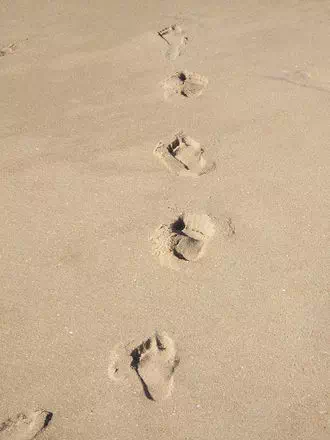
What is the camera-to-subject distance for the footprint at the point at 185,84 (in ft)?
7.70

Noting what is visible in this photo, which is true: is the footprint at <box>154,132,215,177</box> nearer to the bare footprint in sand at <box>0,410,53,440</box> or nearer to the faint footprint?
the bare footprint in sand at <box>0,410,53,440</box>

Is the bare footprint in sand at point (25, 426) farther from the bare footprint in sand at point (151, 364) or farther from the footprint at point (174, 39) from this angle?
the footprint at point (174, 39)

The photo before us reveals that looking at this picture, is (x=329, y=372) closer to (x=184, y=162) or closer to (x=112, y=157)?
(x=184, y=162)

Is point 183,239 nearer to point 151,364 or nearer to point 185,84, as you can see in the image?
point 151,364

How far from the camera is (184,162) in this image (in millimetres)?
1958

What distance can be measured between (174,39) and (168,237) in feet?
5.64

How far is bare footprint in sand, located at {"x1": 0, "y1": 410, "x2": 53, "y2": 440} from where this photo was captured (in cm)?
125

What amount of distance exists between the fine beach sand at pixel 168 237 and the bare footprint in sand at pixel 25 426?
0.01 metres

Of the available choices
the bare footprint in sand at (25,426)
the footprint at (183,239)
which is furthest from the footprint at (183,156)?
the bare footprint in sand at (25,426)

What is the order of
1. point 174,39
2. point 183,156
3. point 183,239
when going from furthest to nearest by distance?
1. point 174,39
2. point 183,156
3. point 183,239

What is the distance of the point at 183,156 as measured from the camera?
6.52 feet

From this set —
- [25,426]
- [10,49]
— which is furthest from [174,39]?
[25,426]

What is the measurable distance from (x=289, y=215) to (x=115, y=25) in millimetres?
2041

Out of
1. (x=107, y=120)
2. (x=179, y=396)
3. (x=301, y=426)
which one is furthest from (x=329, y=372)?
(x=107, y=120)
